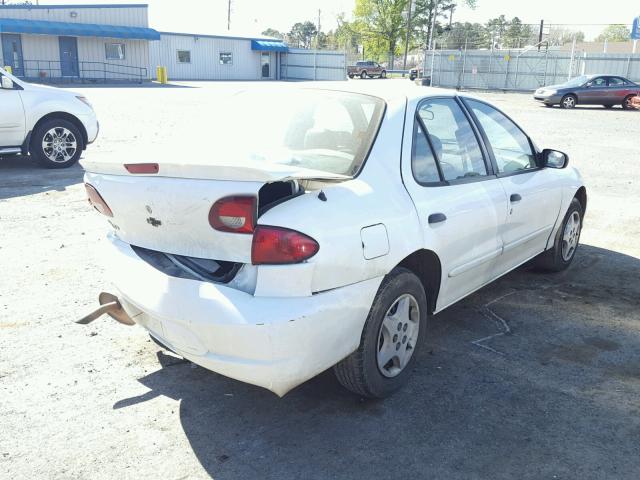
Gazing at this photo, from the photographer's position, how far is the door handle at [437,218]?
351cm

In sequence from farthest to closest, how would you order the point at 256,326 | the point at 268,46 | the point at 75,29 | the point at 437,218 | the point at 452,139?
1. the point at 268,46
2. the point at 75,29
3. the point at 452,139
4. the point at 437,218
5. the point at 256,326

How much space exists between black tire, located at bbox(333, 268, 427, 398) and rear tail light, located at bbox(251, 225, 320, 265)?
610 mm

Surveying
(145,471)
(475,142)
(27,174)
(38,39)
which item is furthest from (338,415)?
(38,39)

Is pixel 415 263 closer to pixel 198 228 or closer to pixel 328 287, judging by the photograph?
pixel 328 287

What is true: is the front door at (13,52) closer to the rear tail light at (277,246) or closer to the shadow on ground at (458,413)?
the shadow on ground at (458,413)

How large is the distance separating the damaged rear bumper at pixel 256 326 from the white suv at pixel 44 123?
7.53 m

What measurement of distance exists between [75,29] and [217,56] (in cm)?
1349

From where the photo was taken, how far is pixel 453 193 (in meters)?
3.78

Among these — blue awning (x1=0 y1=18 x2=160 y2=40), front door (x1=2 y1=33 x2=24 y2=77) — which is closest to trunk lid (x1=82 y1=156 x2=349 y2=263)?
blue awning (x1=0 y1=18 x2=160 y2=40)

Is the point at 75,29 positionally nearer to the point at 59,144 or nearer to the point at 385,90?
the point at 59,144

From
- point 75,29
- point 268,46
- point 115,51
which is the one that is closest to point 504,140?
point 75,29

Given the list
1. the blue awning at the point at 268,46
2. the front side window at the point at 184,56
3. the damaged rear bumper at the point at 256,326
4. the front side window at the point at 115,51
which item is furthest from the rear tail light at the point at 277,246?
the blue awning at the point at 268,46

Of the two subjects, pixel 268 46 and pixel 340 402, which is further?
pixel 268 46

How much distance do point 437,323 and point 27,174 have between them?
7543 millimetres
